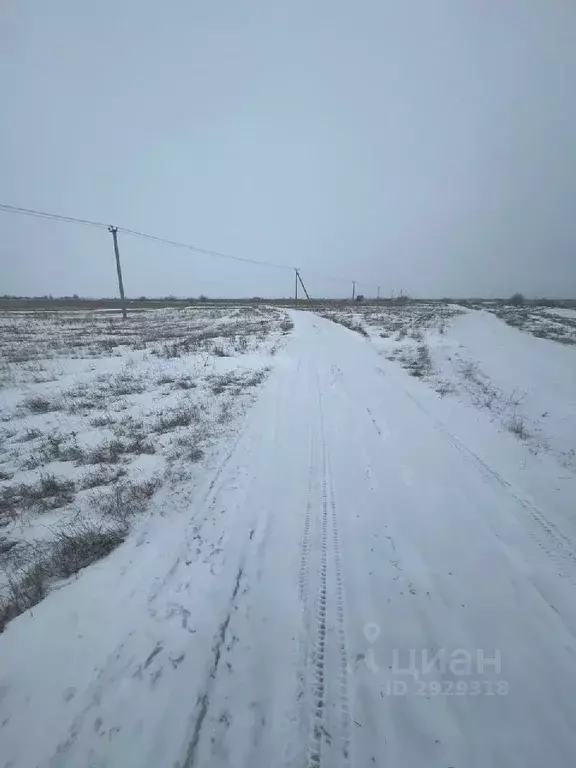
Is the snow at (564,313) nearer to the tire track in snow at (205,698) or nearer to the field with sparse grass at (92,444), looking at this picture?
the field with sparse grass at (92,444)

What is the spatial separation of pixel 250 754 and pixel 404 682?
4.05ft

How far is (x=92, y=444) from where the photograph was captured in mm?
6660

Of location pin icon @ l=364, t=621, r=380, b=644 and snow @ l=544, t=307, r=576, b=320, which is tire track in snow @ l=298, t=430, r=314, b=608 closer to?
location pin icon @ l=364, t=621, r=380, b=644

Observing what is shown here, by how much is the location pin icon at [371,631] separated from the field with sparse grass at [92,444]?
2.98 meters

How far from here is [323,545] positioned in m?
3.87

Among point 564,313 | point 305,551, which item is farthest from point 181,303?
point 305,551

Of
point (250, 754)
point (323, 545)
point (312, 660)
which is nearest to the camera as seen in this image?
point (250, 754)

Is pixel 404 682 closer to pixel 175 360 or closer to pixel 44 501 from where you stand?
pixel 44 501

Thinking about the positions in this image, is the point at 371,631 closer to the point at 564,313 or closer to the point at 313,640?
the point at 313,640

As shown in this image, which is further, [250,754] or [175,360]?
[175,360]

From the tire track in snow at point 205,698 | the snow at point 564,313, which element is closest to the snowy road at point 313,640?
the tire track in snow at point 205,698

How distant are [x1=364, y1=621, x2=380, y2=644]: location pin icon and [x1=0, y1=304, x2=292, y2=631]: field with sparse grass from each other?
298 centimetres

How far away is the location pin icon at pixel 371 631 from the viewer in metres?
2.81

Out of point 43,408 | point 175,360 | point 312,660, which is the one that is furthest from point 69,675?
point 175,360
